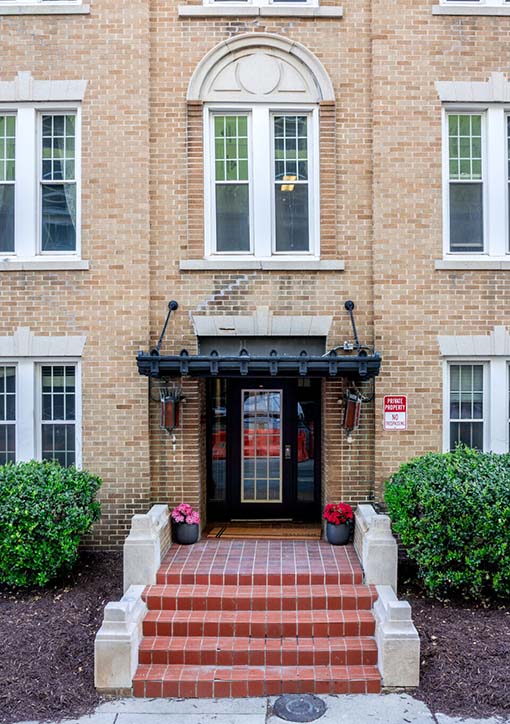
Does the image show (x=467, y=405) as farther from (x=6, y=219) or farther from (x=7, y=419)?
(x=6, y=219)

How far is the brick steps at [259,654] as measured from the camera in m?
6.16

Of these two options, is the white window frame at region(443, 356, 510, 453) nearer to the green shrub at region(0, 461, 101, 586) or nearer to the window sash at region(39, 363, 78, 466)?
the green shrub at region(0, 461, 101, 586)

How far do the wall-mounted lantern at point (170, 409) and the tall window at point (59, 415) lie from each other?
138 cm

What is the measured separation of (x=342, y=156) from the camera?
28.5ft

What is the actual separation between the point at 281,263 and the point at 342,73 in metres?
2.91

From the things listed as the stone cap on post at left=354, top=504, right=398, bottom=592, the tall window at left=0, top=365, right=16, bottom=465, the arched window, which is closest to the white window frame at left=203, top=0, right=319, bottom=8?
the arched window

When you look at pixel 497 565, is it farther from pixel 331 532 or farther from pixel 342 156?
pixel 342 156

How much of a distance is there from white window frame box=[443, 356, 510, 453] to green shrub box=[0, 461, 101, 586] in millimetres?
5185

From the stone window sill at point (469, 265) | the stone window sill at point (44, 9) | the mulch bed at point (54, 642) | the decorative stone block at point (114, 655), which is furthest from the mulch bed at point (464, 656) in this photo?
the stone window sill at point (44, 9)

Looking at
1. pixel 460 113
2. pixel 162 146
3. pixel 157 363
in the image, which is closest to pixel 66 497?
pixel 157 363

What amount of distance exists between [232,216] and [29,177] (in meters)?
2.98

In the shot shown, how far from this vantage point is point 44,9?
8562 millimetres

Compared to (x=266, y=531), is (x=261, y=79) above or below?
above

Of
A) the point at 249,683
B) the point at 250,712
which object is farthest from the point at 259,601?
the point at 250,712
